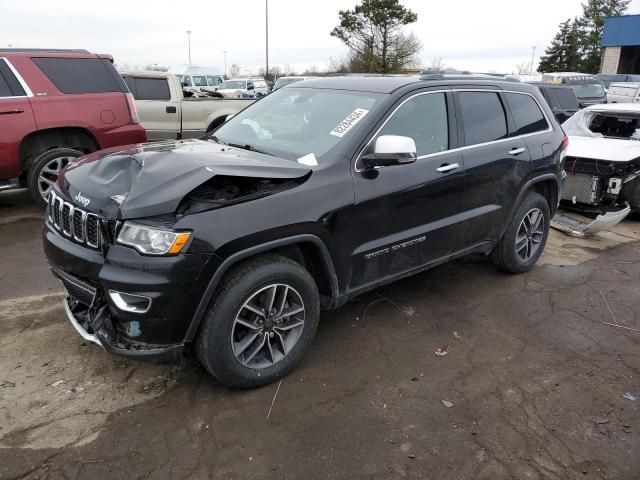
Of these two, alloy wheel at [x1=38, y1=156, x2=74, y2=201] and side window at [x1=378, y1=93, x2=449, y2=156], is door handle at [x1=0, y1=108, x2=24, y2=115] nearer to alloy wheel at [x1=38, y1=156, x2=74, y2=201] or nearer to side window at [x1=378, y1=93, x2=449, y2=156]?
alloy wheel at [x1=38, y1=156, x2=74, y2=201]

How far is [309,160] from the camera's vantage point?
331cm

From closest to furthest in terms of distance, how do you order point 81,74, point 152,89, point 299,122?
point 299,122 → point 81,74 → point 152,89

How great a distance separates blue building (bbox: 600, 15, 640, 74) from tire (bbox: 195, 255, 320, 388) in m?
43.4

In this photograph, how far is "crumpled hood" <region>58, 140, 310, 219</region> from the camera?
2691mm

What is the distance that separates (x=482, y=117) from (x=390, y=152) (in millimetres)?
1464

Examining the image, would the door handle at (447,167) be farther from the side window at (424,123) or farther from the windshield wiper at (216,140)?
the windshield wiper at (216,140)

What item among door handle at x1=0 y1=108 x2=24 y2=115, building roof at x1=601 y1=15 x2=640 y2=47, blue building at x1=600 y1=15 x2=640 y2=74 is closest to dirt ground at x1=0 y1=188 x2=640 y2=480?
door handle at x1=0 y1=108 x2=24 y2=115

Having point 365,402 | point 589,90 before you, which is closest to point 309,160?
point 365,402

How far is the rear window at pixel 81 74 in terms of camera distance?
647 cm

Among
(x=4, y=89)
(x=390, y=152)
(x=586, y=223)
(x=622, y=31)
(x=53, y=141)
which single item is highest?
(x=622, y=31)

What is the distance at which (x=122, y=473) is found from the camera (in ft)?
8.21

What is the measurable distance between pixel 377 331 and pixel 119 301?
1.98 m

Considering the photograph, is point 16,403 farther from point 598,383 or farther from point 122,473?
point 598,383

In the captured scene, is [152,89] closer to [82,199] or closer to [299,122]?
[299,122]
